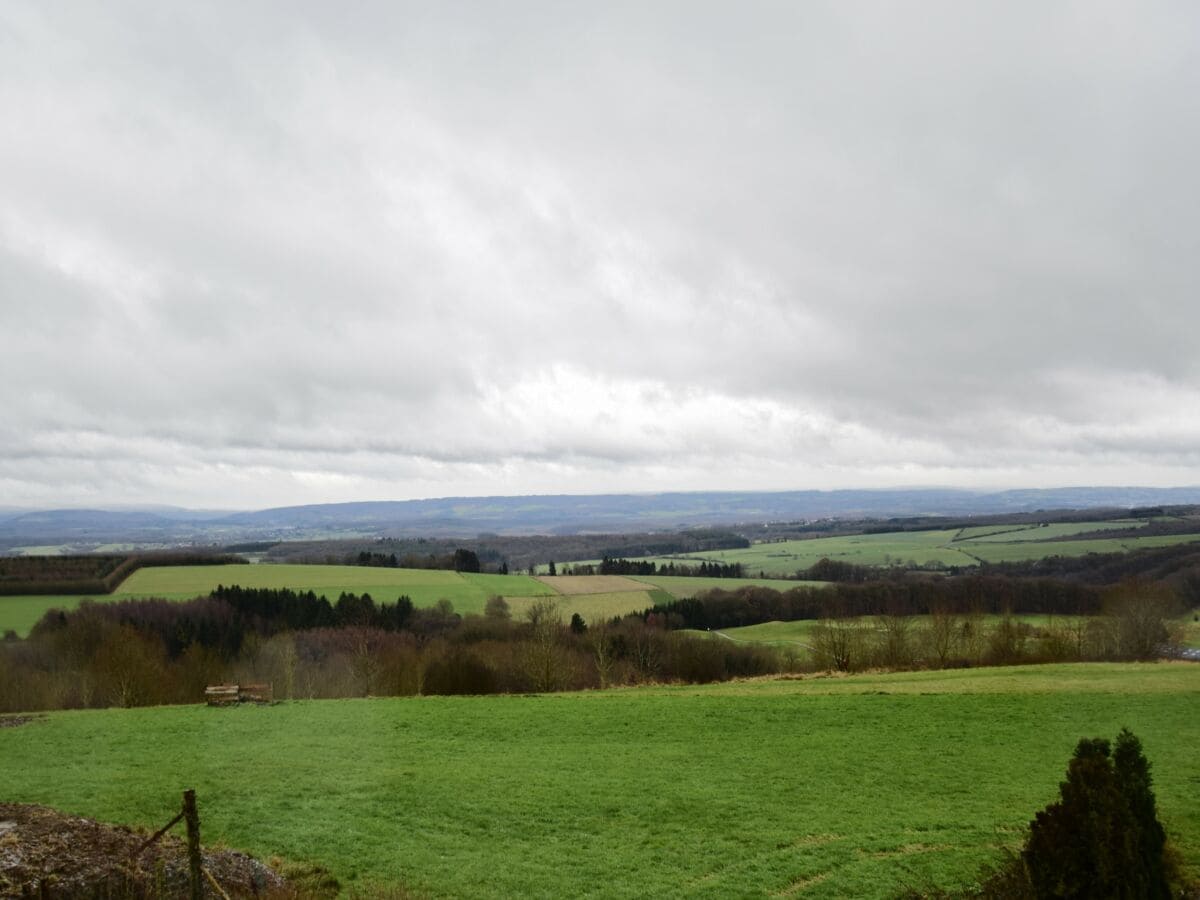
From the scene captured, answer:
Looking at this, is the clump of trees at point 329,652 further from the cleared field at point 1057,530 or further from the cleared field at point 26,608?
the cleared field at point 1057,530

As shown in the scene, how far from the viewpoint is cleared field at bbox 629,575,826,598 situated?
303 ft

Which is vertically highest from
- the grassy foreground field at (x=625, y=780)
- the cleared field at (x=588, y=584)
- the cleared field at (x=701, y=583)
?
the grassy foreground field at (x=625, y=780)

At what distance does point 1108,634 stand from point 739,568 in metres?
64.9

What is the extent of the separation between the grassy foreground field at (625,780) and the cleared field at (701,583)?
6262 centimetres

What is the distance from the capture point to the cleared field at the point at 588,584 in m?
89.7

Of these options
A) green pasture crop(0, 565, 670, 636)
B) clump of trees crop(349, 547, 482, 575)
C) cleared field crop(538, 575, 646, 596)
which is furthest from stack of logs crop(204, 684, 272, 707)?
clump of trees crop(349, 547, 482, 575)

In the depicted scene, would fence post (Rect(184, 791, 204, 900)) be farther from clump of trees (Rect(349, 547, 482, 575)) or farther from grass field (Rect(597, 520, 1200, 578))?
grass field (Rect(597, 520, 1200, 578))

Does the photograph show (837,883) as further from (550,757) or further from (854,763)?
(550,757)

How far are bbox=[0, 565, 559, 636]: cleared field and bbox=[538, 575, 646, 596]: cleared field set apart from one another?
210 centimetres

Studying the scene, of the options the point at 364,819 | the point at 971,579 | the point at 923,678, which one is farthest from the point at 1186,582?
the point at 364,819

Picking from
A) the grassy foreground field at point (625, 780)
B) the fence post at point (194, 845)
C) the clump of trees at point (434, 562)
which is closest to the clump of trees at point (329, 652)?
the grassy foreground field at point (625, 780)

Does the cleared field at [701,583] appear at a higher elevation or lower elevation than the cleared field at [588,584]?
lower

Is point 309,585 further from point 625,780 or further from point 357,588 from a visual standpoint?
point 625,780

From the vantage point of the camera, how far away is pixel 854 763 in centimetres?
1923
